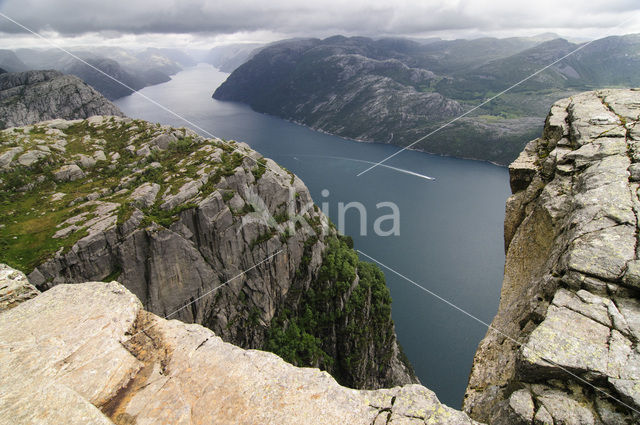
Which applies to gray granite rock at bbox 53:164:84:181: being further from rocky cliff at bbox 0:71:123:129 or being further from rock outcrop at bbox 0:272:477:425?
rocky cliff at bbox 0:71:123:129

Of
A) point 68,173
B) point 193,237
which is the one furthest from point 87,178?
point 193,237

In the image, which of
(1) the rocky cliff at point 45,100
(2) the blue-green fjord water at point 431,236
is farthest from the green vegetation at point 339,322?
(1) the rocky cliff at point 45,100

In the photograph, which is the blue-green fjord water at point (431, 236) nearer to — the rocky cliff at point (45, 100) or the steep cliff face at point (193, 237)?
the steep cliff face at point (193, 237)

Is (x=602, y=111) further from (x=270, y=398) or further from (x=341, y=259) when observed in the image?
(x=341, y=259)

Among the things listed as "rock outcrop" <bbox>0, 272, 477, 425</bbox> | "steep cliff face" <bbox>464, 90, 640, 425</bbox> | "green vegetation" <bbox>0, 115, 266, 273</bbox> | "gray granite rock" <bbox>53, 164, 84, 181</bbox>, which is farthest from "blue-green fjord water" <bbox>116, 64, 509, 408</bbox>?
"gray granite rock" <bbox>53, 164, 84, 181</bbox>

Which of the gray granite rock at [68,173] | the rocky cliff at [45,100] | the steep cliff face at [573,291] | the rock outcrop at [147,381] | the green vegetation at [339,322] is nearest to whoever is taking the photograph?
the steep cliff face at [573,291]
